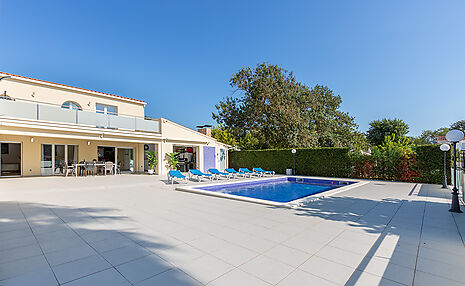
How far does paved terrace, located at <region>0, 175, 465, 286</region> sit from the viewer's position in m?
2.81

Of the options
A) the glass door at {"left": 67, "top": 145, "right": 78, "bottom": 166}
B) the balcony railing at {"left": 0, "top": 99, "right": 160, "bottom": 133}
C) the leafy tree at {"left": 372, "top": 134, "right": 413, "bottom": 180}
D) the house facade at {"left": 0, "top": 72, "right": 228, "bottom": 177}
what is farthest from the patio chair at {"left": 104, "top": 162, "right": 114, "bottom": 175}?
the leafy tree at {"left": 372, "top": 134, "right": 413, "bottom": 180}

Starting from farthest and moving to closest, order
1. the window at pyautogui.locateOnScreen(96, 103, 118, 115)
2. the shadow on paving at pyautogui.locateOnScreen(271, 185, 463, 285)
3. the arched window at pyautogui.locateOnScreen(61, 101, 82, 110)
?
the window at pyautogui.locateOnScreen(96, 103, 118, 115), the arched window at pyautogui.locateOnScreen(61, 101, 82, 110), the shadow on paving at pyautogui.locateOnScreen(271, 185, 463, 285)

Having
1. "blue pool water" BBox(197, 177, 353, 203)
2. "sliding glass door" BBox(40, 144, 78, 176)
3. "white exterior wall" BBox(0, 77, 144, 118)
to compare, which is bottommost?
"blue pool water" BBox(197, 177, 353, 203)

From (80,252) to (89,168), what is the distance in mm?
14325

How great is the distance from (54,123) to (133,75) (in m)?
19.7

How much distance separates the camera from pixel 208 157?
21031 millimetres

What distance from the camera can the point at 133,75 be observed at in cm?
3048

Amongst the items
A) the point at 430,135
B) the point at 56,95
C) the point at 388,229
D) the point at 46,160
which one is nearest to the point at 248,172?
the point at 388,229

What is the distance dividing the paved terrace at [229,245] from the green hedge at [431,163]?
7.20m

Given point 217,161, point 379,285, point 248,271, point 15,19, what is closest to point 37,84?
point 15,19

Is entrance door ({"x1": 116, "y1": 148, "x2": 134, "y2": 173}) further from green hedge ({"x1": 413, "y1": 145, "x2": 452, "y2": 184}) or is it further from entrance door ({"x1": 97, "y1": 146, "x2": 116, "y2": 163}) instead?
green hedge ({"x1": 413, "y1": 145, "x2": 452, "y2": 184})

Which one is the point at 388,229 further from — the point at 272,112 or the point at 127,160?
the point at 272,112

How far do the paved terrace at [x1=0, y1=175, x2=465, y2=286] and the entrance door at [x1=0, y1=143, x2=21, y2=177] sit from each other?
33.3 feet

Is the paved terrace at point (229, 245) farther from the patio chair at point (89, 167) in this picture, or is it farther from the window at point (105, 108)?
the window at point (105, 108)
